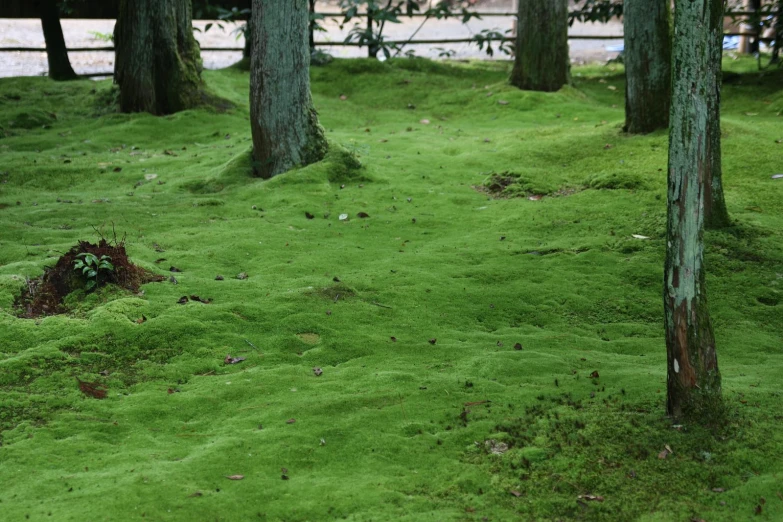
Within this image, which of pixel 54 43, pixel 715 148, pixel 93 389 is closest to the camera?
pixel 93 389

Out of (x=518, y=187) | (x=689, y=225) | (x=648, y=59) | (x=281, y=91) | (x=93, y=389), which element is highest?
(x=648, y=59)

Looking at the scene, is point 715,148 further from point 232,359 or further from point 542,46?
point 542,46

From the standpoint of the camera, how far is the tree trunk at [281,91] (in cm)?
754

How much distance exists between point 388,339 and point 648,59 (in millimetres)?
4827

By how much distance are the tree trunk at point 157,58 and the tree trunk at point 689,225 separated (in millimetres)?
7943

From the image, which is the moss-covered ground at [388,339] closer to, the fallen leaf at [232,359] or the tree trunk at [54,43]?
the fallen leaf at [232,359]

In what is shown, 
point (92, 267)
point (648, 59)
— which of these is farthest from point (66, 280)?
point (648, 59)

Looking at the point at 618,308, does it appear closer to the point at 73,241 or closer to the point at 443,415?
the point at 443,415

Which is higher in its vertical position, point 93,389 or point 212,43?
point 212,43

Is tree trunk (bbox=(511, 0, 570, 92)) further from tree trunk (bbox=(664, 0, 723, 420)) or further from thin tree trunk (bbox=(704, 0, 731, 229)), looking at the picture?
tree trunk (bbox=(664, 0, 723, 420))

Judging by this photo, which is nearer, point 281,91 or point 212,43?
point 281,91

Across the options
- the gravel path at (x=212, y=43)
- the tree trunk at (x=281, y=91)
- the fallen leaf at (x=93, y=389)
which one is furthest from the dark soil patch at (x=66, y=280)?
the gravel path at (x=212, y=43)

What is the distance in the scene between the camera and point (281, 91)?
7.71 m

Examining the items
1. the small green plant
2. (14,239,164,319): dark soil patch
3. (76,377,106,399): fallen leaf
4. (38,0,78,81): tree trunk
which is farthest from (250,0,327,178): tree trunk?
(38,0,78,81): tree trunk
